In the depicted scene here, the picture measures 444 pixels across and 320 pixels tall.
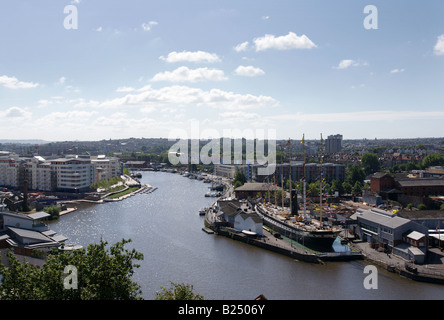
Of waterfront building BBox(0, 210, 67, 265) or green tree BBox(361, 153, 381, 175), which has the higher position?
green tree BBox(361, 153, 381, 175)

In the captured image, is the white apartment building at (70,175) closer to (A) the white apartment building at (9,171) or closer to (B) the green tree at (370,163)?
(A) the white apartment building at (9,171)

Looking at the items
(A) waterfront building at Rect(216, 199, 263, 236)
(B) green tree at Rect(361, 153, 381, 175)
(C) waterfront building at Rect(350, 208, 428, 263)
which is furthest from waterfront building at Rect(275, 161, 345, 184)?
(C) waterfront building at Rect(350, 208, 428, 263)

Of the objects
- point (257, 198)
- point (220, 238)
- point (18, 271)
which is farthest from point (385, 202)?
point (18, 271)

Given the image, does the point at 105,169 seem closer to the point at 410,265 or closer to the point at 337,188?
the point at 337,188

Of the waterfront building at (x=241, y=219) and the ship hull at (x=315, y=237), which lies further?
the waterfront building at (x=241, y=219)

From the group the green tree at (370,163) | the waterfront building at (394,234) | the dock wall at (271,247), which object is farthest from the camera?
the green tree at (370,163)

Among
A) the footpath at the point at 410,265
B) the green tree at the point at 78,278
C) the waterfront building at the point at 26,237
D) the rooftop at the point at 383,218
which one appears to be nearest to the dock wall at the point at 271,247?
the footpath at the point at 410,265

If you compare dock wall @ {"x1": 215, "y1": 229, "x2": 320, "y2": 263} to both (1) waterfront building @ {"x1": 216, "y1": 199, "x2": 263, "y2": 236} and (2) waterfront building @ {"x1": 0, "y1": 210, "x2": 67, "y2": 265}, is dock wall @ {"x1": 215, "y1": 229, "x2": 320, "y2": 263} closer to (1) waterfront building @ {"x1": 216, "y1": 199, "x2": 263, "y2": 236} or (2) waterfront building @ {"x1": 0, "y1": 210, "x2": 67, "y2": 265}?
(1) waterfront building @ {"x1": 216, "y1": 199, "x2": 263, "y2": 236}
